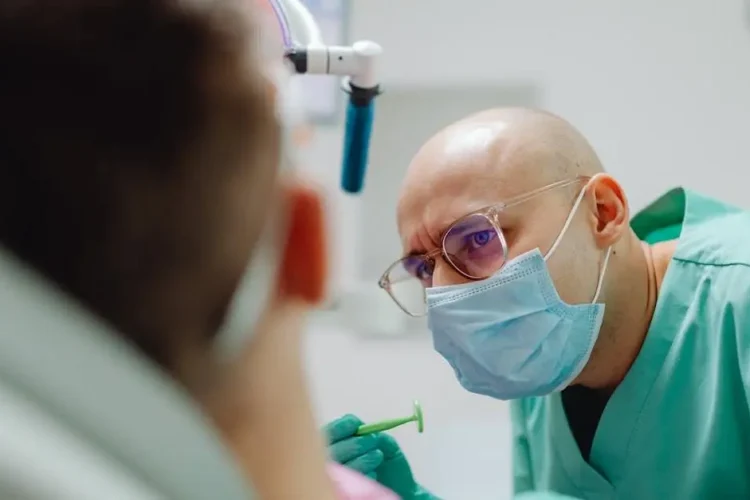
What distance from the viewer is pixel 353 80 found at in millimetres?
801

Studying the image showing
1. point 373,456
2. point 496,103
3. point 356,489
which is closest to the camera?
point 356,489

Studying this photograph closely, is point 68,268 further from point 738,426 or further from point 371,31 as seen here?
point 371,31

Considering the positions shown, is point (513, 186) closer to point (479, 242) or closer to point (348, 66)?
point (479, 242)

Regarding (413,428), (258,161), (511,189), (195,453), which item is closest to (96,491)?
(195,453)

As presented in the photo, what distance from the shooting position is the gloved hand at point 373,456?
0.93 m

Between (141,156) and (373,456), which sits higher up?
(141,156)

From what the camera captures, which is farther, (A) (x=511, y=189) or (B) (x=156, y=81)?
(A) (x=511, y=189)

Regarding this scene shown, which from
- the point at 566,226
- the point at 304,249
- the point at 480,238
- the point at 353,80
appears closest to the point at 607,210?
the point at 566,226

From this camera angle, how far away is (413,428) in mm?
1660

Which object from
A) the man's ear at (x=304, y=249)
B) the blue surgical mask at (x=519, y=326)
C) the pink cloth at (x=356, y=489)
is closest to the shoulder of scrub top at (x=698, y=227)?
the blue surgical mask at (x=519, y=326)

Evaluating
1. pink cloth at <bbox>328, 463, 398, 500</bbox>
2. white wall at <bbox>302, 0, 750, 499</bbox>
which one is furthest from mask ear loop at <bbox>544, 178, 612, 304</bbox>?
white wall at <bbox>302, 0, 750, 499</bbox>

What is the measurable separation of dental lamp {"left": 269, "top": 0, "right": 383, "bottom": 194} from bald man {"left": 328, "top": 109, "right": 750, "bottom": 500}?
0.74 feet

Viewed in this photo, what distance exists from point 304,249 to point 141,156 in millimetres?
111

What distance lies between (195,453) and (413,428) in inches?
54.6
